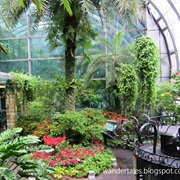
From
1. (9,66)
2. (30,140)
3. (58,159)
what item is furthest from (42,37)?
(30,140)

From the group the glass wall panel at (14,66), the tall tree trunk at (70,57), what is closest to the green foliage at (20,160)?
the tall tree trunk at (70,57)

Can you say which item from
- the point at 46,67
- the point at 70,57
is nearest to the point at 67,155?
the point at 70,57

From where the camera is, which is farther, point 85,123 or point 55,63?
point 55,63

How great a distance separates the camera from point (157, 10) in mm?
11375

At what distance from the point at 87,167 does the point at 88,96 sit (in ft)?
19.2

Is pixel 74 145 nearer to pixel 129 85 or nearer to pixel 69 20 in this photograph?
pixel 129 85

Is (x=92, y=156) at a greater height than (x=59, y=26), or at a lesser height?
lesser

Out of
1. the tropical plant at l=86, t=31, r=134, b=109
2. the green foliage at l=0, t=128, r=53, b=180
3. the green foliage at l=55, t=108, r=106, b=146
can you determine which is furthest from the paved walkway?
the tropical plant at l=86, t=31, r=134, b=109

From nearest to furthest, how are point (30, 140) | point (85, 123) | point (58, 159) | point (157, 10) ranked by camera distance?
point (30, 140)
point (58, 159)
point (85, 123)
point (157, 10)

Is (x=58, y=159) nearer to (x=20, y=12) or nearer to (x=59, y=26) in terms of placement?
(x=59, y=26)

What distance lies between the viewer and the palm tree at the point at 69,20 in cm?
623

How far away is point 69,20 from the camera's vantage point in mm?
6895

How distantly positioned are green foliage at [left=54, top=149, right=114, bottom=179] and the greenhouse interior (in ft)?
0.07

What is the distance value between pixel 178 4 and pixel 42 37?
6.92 m
